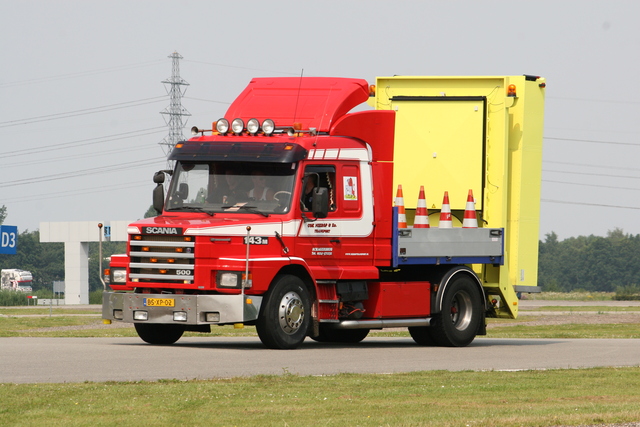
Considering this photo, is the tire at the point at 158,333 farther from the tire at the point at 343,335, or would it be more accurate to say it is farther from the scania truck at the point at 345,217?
the tire at the point at 343,335

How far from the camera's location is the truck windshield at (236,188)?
17375mm

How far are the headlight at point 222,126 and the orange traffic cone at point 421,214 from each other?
3.84m

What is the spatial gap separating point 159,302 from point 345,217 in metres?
3.30

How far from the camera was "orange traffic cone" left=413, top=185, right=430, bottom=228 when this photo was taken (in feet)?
65.5

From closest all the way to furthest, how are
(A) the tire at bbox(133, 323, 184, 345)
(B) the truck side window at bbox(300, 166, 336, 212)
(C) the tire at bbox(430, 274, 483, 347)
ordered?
(B) the truck side window at bbox(300, 166, 336, 212), (A) the tire at bbox(133, 323, 184, 345), (C) the tire at bbox(430, 274, 483, 347)

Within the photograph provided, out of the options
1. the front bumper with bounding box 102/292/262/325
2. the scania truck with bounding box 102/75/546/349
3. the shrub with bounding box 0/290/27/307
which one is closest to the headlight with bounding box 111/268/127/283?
the scania truck with bounding box 102/75/546/349

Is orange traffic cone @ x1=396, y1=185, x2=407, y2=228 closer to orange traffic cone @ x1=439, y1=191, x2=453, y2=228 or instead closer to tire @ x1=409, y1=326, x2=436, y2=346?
orange traffic cone @ x1=439, y1=191, x2=453, y2=228

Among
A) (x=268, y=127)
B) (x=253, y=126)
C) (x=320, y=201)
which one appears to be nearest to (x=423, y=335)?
(x=320, y=201)

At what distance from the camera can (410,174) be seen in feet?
69.2

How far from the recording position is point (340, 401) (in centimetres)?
1098

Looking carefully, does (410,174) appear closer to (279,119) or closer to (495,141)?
(495,141)

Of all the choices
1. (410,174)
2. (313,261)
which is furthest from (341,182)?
(410,174)

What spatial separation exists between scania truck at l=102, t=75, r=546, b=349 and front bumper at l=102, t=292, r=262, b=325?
0.07ft

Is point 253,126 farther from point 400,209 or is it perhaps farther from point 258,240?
point 400,209
